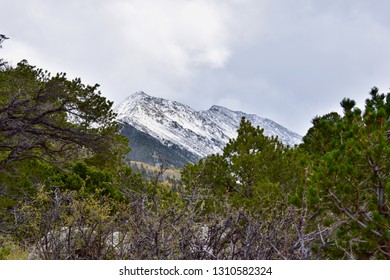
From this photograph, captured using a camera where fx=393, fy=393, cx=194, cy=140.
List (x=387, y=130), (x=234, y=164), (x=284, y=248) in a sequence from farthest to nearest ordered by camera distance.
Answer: (x=234, y=164), (x=387, y=130), (x=284, y=248)

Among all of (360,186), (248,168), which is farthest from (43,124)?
(360,186)

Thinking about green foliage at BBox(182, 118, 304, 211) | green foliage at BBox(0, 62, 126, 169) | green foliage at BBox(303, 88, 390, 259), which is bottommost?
green foliage at BBox(303, 88, 390, 259)

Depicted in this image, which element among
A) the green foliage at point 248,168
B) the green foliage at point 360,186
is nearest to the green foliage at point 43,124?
the green foliage at point 248,168

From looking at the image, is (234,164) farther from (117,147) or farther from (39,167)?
(39,167)

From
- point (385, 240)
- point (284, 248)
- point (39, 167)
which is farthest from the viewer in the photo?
point (39, 167)

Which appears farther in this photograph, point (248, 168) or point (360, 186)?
point (248, 168)

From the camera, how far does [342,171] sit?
18.8ft

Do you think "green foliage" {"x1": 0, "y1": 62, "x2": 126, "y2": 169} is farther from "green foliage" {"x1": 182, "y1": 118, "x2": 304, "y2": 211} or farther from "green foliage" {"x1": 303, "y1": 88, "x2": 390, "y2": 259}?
"green foliage" {"x1": 303, "y1": 88, "x2": 390, "y2": 259}

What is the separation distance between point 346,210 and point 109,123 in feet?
42.3

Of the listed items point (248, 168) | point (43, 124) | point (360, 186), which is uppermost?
point (43, 124)

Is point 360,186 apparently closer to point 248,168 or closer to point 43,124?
point 248,168

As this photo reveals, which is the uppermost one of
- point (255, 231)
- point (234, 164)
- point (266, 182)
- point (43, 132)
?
point (43, 132)

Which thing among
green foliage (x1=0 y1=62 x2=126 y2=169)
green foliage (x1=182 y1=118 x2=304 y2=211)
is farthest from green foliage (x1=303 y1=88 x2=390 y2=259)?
green foliage (x1=0 y1=62 x2=126 y2=169)

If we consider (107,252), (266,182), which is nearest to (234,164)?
(266,182)
